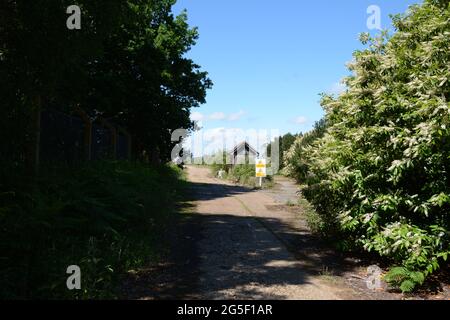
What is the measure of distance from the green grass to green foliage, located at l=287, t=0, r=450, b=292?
11.8 feet

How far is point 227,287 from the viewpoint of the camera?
620cm

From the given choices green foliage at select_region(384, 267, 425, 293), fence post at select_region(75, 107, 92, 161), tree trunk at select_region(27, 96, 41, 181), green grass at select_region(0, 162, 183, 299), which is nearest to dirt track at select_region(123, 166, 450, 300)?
green foliage at select_region(384, 267, 425, 293)

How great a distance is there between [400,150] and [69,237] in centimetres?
511

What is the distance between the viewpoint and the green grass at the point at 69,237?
5090 millimetres

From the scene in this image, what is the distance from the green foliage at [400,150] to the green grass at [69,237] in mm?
3599

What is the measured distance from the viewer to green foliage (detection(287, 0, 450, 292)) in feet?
20.8

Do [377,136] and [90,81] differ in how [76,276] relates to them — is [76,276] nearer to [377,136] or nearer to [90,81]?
[377,136]

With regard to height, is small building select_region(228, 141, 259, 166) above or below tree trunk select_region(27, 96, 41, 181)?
above

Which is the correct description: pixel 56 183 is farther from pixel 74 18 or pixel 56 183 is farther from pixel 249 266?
pixel 249 266

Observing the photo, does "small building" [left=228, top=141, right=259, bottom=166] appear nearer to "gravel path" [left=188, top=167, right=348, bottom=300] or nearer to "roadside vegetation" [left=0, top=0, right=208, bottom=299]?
"gravel path" [left=188, top=167, right=348, bottom=300]

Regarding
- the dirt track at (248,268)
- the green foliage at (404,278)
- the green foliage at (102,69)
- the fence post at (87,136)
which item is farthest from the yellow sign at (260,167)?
the green foliage at (404,278)

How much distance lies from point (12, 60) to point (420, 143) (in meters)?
6.15

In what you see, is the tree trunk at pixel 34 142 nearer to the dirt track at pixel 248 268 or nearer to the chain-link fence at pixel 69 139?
the chain-link fence at pixel 69 139
